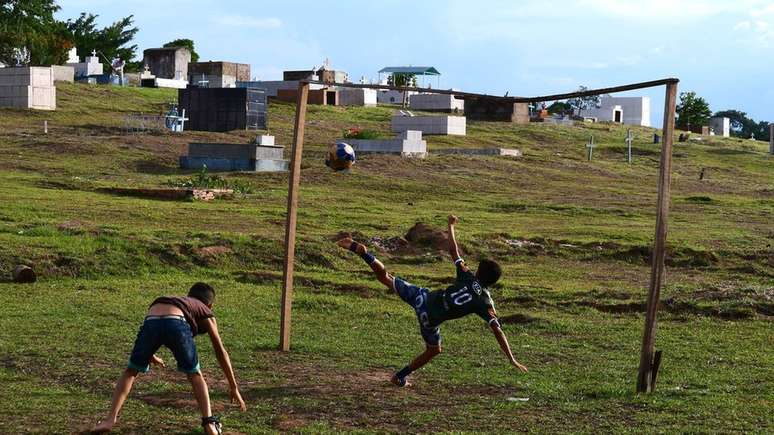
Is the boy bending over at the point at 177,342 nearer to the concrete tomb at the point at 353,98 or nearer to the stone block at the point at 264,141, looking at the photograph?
the stone block at the point at 264,141

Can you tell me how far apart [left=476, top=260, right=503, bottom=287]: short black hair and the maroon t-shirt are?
10.4 feet

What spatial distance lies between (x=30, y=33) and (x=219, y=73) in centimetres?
1159

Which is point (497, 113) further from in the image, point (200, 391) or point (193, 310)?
point (200, 391)

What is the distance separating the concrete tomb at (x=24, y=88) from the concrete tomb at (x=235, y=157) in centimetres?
1506

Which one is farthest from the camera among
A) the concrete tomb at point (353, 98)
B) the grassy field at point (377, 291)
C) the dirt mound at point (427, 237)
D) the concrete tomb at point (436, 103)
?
the concrete tomb at point (436, 103)

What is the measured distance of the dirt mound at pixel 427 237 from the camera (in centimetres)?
2673

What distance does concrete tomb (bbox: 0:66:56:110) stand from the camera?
5147 centimetres

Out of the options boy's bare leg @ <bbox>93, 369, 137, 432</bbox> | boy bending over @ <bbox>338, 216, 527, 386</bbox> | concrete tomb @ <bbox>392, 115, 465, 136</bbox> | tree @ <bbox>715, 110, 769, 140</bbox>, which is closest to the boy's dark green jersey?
boy bending over @ <bbox>338, 216, 527, 386</bbox>

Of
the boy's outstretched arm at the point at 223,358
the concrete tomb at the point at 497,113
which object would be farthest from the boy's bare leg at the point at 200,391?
the concrete tomb at the point at 497,113

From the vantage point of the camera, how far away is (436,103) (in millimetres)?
72875

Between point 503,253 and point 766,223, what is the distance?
11607 mm

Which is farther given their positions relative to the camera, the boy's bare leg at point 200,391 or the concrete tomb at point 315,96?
the concrete tomb at point 315,96

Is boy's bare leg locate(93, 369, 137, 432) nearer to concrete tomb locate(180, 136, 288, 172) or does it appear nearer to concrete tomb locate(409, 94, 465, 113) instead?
concrete tomb locate(180, 136, 288, 172)

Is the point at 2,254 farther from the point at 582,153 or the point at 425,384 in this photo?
the point at 582,153
